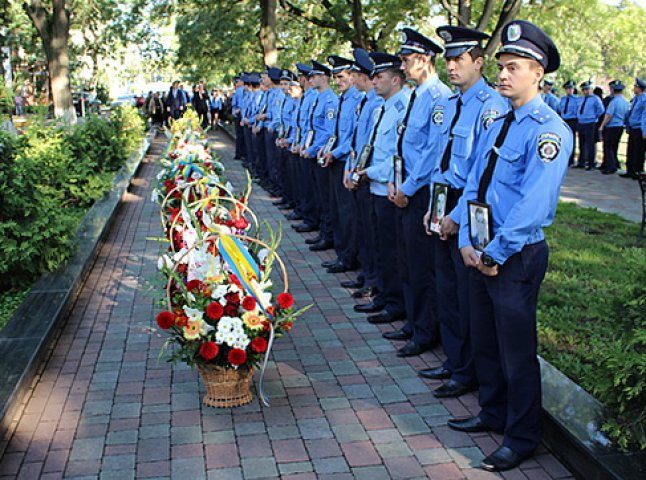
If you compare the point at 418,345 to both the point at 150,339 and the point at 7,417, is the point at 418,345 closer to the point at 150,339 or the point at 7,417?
the point at 150,339

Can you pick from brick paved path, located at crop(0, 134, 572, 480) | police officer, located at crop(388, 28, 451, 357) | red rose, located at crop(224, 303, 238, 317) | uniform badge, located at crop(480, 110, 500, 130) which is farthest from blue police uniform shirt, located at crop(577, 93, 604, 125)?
red rose, located at crop(224, 303, 238, 317)

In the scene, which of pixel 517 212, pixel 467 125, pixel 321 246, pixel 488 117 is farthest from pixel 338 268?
pixel 517 212

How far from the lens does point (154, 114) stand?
110 ft

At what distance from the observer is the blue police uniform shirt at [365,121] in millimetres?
7254

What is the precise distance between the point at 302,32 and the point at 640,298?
90.2ft

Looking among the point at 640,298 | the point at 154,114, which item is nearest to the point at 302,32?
the point at 154,114

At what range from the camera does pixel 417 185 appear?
5.68 m

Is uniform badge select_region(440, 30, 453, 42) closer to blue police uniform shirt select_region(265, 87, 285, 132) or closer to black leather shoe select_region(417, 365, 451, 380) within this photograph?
black leather shoe select_region(417, 365, 451, 380)

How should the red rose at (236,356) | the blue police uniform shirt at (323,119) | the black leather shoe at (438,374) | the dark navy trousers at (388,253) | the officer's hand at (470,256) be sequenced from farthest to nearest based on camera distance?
the blue police uniform shirt at (323,119), the dark navy trousers at (388,253), the black leather shoe at (438,374), the red rose at (236,356), the officer's hand at (470,256)

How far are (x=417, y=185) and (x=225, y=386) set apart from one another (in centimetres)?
203

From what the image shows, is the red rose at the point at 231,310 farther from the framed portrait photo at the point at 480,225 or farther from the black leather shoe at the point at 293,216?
the black leather shoe at the point at 293,216

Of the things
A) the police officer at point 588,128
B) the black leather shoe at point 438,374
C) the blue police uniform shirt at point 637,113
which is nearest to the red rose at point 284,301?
the black leather shoe at point 438,374

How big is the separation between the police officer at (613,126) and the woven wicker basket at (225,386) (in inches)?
590

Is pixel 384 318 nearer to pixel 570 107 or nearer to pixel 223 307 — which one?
pixel 223 307
